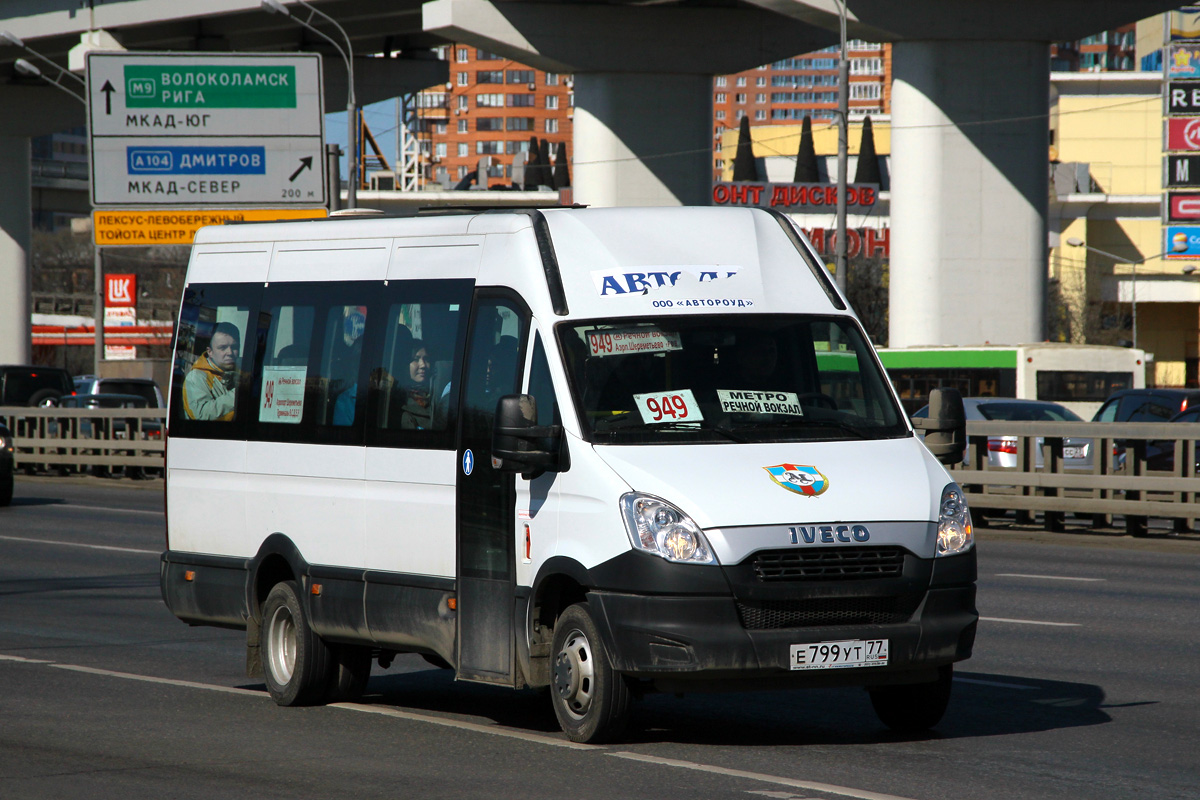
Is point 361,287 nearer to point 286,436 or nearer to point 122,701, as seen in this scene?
point 286,436

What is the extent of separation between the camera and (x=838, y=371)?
27.7ft

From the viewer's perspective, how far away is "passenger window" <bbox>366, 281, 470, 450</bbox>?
28.7 feet

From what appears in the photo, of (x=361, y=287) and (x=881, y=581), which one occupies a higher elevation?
(x=361, y=287)

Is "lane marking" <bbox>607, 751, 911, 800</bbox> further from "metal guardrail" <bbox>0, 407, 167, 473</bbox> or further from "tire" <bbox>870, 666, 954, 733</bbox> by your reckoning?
"metal guardrail" <bbox>0, 407, 167, 473</bbox>

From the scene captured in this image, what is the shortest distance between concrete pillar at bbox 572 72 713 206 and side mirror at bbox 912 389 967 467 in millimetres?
33406

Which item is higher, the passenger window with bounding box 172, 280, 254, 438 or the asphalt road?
the passenger window with bounding box 172, 280, 254, 438

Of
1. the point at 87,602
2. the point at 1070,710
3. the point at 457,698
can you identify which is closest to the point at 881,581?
the point at 1070,710

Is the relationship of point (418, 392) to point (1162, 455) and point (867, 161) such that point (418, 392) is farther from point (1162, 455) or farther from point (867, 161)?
point (867, 161)

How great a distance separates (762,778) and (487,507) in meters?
1.96

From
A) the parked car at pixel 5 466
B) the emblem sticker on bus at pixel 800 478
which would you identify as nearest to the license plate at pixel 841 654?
the emblem sticker on bus at pixel 800 478

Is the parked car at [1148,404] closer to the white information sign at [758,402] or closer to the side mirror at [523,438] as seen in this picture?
the white information sign at [758,402]

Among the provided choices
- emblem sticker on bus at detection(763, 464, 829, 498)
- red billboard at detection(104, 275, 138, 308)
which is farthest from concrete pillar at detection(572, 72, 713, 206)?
emblem sticker on bus at detection(763, 464, 829, 498)

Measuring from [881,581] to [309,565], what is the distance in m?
3.30

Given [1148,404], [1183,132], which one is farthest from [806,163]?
[1148,404]
